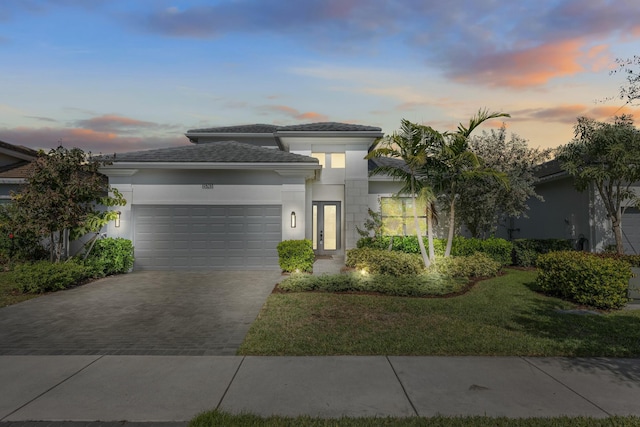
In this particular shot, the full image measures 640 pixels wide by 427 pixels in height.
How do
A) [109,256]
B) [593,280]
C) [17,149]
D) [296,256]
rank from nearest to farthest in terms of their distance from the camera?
[593,280] < [296,256] < [109,256] < [17,149]

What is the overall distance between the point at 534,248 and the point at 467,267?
14.8 feet

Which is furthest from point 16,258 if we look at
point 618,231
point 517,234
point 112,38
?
point 517,234

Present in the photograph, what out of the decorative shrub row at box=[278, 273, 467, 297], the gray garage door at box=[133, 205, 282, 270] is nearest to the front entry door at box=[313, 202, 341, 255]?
the gray garage door at box=[133, 205, 282, 270]

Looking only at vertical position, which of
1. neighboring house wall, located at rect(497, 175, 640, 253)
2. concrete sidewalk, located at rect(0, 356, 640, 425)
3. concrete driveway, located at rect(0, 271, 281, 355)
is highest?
neighboring house wall, located at rect(497, 175, 640, 253)

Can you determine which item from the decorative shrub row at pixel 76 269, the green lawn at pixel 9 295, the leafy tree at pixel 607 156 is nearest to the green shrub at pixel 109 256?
the decorative shrub row at pixel 76 269

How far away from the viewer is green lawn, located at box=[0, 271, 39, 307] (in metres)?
9.71

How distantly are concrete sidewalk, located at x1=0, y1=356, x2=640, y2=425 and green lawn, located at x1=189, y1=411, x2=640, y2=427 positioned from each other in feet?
0.47

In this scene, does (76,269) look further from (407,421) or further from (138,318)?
(407,421)

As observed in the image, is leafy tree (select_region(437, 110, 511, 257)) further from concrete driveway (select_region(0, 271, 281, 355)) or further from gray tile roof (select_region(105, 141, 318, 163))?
concrete driveway (select_region(0, 271, 281, 355))

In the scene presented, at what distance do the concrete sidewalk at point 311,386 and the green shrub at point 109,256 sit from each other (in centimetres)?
818

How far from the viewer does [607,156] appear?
12.8 m

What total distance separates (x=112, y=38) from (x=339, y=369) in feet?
41.9

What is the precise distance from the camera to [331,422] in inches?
149

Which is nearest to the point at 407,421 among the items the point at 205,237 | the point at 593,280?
the point at 593,280
